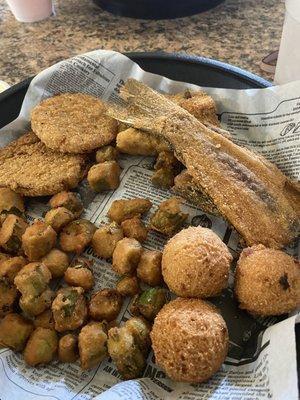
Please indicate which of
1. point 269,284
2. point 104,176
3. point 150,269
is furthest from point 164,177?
point 269,284

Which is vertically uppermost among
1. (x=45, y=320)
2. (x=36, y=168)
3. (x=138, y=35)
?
(x=138, y=35)

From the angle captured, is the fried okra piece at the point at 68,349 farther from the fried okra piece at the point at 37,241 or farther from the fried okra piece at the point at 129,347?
the fried okra piece at the point at 37,241

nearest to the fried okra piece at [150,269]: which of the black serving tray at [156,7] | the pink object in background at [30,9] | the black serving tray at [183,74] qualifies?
the black serving tray at [183,74]

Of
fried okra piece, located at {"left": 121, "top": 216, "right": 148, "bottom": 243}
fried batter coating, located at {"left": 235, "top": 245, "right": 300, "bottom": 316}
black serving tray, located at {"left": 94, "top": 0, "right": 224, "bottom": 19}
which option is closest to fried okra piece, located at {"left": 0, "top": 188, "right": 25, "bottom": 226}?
fried okra piece, located at {"left": 121, "top": 216, "right": 148, "bottom": 243}

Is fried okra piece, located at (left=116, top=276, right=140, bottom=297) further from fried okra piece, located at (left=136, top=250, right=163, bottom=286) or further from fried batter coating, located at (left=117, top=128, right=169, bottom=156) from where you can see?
fried batter coating, located at (left=117, top=128, right=169, bottom=156)

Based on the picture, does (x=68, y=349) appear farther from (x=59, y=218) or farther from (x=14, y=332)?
(x=59, y=218)

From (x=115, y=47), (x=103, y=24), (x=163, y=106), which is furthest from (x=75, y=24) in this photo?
(x=163, y=106)

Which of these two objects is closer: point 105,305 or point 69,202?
point 105,305

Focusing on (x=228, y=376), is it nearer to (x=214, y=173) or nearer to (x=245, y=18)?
(x=214, y=173)
